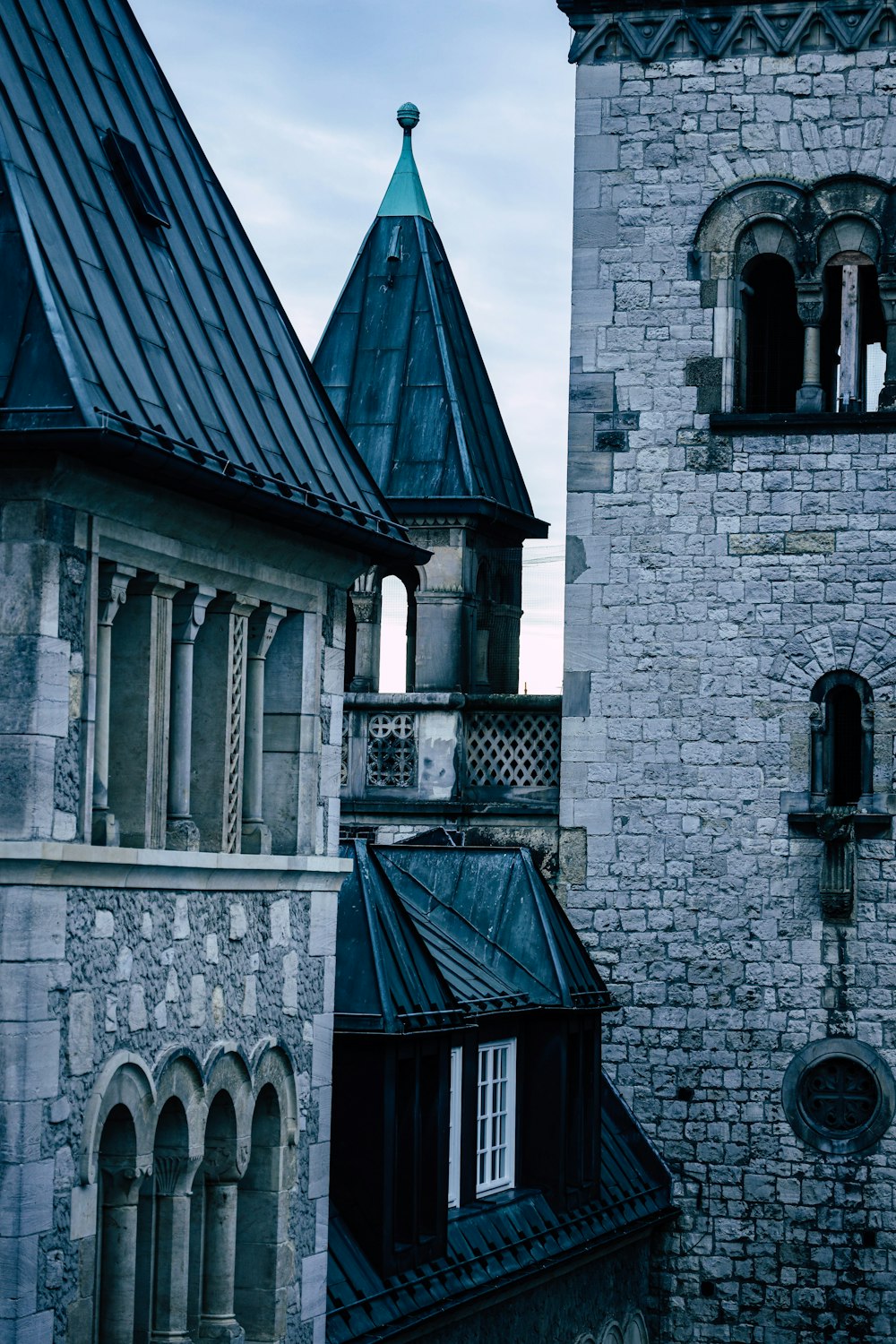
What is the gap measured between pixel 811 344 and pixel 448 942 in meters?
7.12

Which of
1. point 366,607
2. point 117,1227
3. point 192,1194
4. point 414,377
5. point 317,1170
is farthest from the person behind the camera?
point 414,377

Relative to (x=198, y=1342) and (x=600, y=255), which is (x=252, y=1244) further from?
(x=600, y=255)

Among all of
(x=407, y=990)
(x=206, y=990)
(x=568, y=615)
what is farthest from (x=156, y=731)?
(x=568, y=615)

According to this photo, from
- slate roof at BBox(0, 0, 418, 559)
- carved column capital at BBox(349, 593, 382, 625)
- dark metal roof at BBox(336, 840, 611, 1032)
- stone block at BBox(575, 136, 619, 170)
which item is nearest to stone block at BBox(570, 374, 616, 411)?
stone block at BBox(575, 136, 619, 170)

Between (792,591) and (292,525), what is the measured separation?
32.2 ft

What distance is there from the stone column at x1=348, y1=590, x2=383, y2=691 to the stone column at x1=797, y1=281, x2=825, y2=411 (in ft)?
15.7

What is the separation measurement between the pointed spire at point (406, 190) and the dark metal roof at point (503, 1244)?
965cm

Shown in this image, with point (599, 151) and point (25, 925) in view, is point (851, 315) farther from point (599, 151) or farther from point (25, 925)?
point (25, 925)

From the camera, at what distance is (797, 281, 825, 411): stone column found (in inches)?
961

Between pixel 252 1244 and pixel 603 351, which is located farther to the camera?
pixel 603 351

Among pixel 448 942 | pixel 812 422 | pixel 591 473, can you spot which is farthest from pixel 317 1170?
pixel 812 422

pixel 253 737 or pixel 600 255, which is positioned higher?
pixel 600 255

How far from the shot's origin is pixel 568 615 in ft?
81.4

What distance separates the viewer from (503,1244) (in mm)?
19625
